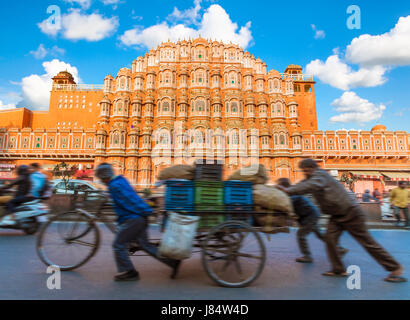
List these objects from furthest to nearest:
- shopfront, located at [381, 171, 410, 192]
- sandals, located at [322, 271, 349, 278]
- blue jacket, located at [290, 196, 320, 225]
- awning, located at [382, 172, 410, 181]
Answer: awning, located at [382, 172, 410, 181], shopfront, located at [381, 171, 410, 192], blue jacket, located at [290, 196, 320, 225], sandals, located at [322, 271, 349, 278]

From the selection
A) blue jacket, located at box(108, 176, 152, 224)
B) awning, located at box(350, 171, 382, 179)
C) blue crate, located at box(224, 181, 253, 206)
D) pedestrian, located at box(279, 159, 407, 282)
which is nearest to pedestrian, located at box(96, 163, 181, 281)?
blue jacket, located at box(108, 176, 152, 224)

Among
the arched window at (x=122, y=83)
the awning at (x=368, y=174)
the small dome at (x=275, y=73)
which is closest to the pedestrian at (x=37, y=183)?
the arched window at (x=122, y=83)

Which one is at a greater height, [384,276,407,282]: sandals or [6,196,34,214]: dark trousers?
[6,196,34,214]: dark trousers

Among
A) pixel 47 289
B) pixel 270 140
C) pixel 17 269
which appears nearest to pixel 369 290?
pixel 47 289

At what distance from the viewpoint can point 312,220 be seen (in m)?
4.74

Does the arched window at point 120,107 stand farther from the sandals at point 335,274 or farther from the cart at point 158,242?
the sandals at point 335,274

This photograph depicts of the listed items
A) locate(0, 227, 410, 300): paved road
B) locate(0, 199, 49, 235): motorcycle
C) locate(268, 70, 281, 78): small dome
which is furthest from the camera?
locate(268, 70, 281, 78): small dome

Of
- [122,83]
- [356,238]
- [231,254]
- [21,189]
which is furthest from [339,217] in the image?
[122,83]

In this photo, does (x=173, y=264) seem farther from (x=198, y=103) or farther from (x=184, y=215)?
(x=198, y=103)

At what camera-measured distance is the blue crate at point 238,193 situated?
11.5ft

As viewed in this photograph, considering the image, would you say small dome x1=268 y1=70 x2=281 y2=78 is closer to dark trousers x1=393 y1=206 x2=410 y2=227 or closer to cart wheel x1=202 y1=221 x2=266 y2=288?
dark trousers x1=393 y1=206 x2=410 y2=227

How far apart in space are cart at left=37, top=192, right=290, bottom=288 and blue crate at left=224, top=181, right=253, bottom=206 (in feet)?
0.45

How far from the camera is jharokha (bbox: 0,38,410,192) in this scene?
34.6m
